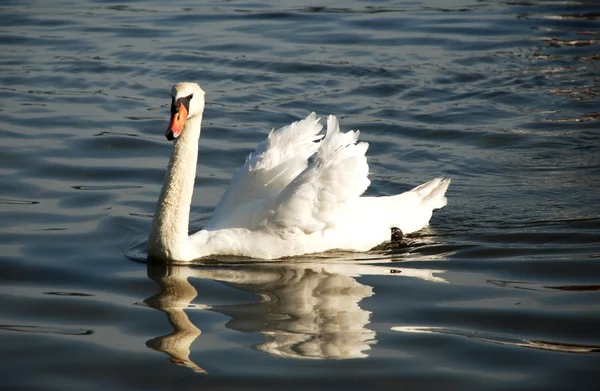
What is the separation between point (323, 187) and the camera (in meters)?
9.35

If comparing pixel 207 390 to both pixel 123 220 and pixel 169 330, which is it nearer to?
pixel 169 330

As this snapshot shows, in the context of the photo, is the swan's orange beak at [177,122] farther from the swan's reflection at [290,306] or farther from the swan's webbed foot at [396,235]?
the swan's webbed foot at [396,235]

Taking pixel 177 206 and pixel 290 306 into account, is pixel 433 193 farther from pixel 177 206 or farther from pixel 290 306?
pixel 290 306

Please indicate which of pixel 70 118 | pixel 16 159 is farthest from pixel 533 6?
pixel 16 159

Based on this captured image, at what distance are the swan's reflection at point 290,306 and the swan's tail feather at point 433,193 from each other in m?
1.54

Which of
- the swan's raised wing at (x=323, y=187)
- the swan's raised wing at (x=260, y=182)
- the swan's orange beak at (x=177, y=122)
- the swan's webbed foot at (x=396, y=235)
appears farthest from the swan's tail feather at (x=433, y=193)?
the swan's orange beak at (x=177, y=122)

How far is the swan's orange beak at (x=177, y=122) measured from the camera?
8.72 m

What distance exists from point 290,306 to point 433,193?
120 inches

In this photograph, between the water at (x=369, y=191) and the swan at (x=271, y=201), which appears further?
the swan at (x=271, y=201)

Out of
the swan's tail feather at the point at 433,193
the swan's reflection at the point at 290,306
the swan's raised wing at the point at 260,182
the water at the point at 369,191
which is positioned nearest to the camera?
the water at the point at 369,191

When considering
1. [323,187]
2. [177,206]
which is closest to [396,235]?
[323,187]

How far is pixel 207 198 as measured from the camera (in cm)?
1157

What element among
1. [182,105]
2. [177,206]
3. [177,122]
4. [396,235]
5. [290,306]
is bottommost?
[290,306]

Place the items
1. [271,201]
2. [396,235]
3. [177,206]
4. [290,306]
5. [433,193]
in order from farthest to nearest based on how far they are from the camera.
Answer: [433,193] → [396,235] → [271,201] → [177,206] → [290,306]
